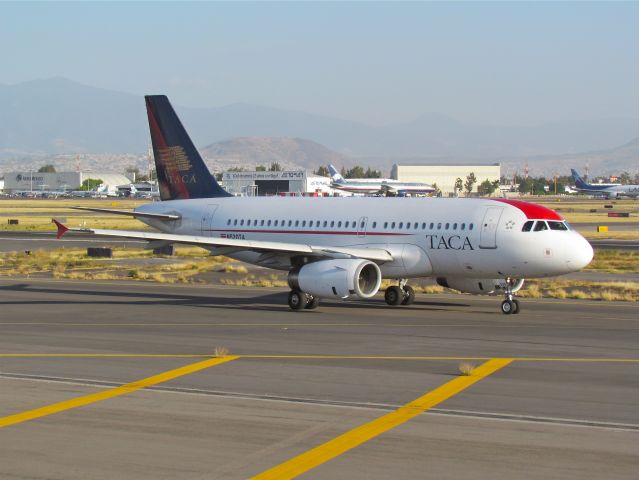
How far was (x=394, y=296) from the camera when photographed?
120 feet

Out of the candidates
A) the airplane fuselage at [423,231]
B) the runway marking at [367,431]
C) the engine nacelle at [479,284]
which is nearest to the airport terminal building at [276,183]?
the airplane fuselage at [423,231]

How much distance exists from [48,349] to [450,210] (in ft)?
50.0

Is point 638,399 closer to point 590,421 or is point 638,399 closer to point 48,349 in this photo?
point 590,421

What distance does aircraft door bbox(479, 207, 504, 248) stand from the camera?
33781 millimetres

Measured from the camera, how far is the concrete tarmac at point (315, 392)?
14477 millimetres

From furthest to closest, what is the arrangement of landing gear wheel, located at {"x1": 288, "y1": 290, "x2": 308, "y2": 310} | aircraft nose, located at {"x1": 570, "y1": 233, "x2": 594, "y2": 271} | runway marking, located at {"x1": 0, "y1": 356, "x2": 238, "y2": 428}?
landing gear wheel, located at {"x1": 288, "y1": 290, "x2": 308, "y2": 310} < aircraft nose, located at {"x1": 570, "y1": 233, "x2": 594, "y2": 271} < runway marking, located at {"x1": 0, "y1": 356, "x2": 238, "y2": 428}

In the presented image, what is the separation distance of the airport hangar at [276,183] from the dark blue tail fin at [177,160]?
451 ft

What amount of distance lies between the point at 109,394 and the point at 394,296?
18.3m

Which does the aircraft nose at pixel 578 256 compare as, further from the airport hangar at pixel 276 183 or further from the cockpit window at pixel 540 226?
the airport hangar at pixel 276 183

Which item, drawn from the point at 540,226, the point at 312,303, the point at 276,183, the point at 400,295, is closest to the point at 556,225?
the point at 540,226

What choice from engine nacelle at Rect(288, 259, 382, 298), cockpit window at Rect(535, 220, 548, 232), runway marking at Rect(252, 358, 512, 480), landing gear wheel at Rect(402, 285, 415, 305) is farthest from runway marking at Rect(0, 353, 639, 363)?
landing gear wheel at Rect(402, 285, 415, 305)

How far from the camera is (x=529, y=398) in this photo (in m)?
19.2

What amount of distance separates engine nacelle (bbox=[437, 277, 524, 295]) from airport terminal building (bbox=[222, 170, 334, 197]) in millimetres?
145418

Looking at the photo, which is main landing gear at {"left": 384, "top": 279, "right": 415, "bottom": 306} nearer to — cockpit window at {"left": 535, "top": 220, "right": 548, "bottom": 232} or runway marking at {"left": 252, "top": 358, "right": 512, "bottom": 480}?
cockpit window at {"left": 535, "top": 220, "right": 548, "bottom": 232}
